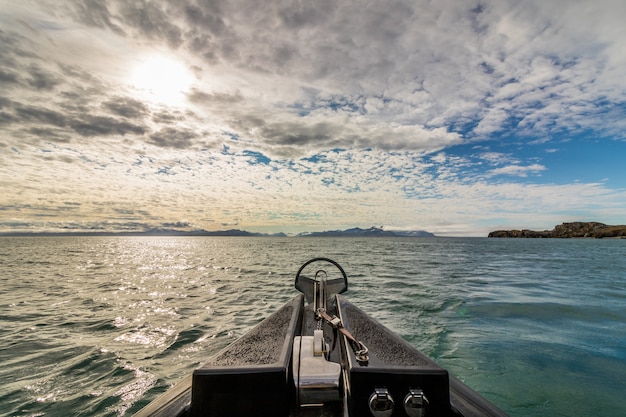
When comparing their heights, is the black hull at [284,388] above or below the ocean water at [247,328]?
above

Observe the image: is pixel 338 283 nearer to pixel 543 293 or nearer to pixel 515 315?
pixel 515 315

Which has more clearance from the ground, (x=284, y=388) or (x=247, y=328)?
(x=284, y=388)

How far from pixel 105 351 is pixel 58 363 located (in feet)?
2.62

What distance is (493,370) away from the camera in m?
5.83

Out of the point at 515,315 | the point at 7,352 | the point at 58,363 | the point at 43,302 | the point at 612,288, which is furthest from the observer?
the point at 612,288

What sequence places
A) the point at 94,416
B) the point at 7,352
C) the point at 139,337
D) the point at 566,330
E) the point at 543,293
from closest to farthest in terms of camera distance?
1. the point at 94,416
2. the point at 7,352
3. the point at 139,337
4. the point at 566,330
5. the point at 543,293

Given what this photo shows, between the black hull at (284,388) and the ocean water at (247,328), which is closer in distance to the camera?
the black hull at (284,388)

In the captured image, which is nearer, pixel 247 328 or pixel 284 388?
pixel 284 388

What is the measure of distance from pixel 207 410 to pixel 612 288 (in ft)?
69.2

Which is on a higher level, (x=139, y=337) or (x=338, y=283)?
(x=338, y=283)

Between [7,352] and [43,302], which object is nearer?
[7,352]

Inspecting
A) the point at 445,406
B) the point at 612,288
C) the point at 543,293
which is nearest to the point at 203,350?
the point at 445,406

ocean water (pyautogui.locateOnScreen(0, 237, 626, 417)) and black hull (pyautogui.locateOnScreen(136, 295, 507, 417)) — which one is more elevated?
black hull (pyautogui.locateOnScreen(136, 295, 507, 417))

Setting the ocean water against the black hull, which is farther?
the ocean water
